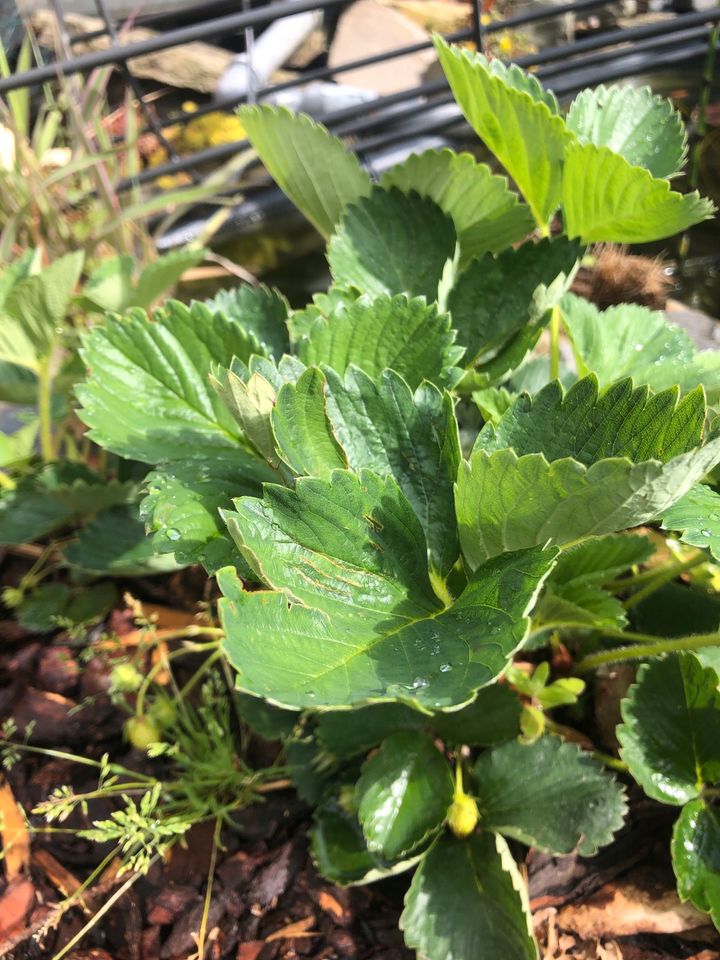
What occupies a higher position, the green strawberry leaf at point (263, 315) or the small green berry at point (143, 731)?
the green strawberry leaf at point (263, 315)

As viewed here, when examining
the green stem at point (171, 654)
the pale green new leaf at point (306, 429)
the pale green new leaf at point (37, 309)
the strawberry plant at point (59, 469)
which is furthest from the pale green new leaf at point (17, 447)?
the pale green new leaf at point (306, 429)

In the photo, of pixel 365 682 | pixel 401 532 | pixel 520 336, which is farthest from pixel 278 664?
pixel 520 336

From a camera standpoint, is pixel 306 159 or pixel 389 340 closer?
pixel 389 340

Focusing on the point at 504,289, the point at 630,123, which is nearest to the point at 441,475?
the point at 504,289

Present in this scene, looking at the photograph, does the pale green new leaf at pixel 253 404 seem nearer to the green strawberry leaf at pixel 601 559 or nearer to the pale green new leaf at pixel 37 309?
the green strawberry leaf at pixel 601 559

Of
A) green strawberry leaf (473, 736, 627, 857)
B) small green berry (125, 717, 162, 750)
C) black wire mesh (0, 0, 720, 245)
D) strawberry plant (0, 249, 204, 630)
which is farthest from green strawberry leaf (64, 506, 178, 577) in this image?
black wire mesh (0, 0, 720, 245)

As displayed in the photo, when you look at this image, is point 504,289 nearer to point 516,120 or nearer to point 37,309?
point 516,120
